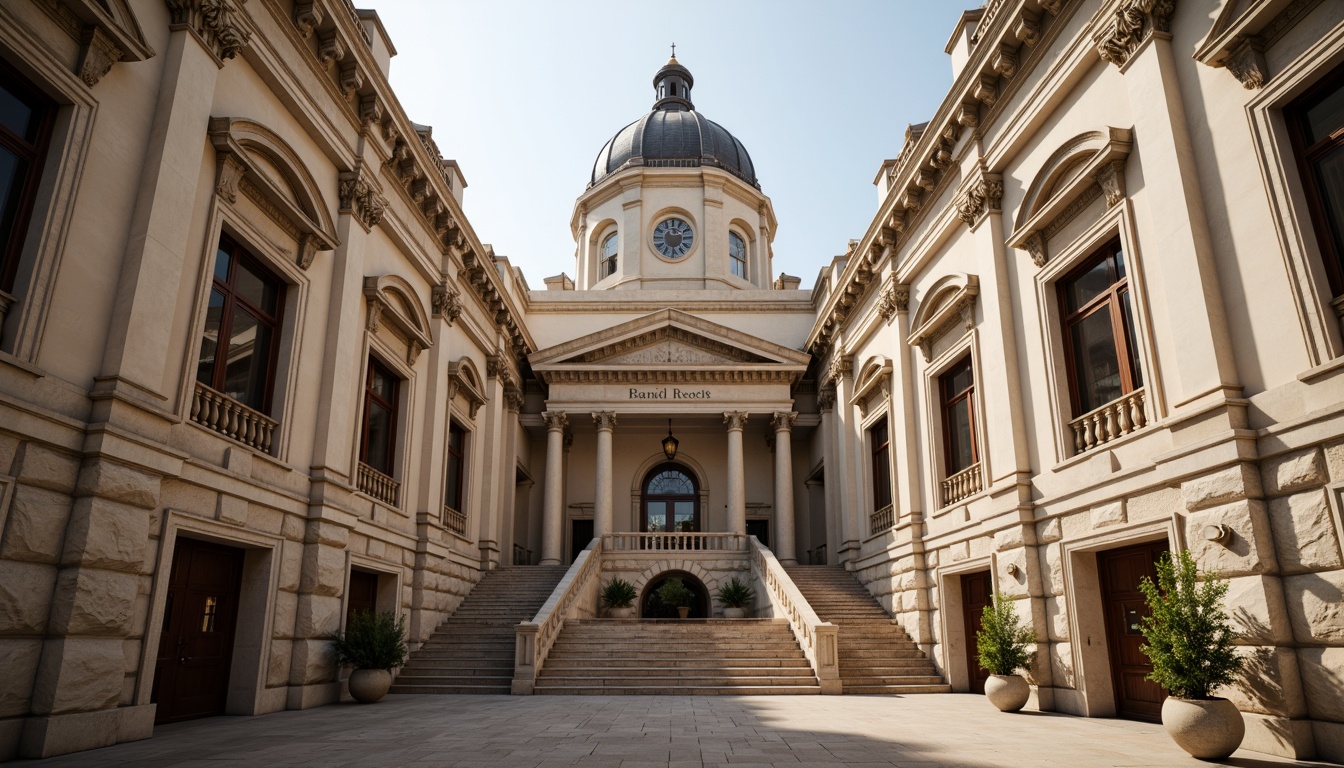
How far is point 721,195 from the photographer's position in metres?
35.2

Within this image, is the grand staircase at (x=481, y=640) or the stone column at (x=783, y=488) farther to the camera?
the stone column at (x=783, y=488)

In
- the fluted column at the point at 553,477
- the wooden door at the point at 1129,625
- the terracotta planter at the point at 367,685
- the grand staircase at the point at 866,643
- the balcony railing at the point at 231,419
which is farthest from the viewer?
the fluted column at the point at 553,477

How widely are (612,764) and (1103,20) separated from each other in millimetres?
10868

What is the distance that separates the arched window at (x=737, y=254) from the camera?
35.8 metres

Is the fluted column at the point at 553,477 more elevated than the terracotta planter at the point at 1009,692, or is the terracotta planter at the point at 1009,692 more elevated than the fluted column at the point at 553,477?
the fluted column at the point at 553,477

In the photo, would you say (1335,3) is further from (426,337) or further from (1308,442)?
(426,337)

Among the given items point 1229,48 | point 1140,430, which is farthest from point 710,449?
point 1229,48

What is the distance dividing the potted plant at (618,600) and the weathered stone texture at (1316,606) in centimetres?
1519

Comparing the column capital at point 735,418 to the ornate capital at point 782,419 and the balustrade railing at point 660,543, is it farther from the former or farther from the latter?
the balustrade railing at point 660,543

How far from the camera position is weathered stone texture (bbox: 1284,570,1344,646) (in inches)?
295

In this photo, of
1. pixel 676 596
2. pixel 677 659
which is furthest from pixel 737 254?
pixel 677 659

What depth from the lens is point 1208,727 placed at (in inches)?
300

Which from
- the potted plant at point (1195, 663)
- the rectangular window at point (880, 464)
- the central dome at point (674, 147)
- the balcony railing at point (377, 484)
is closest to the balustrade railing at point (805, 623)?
the rectangular window at point (880, 464)

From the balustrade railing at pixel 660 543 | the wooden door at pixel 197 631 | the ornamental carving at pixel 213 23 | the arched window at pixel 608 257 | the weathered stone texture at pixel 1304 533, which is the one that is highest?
the arched window at pixel 608 257
